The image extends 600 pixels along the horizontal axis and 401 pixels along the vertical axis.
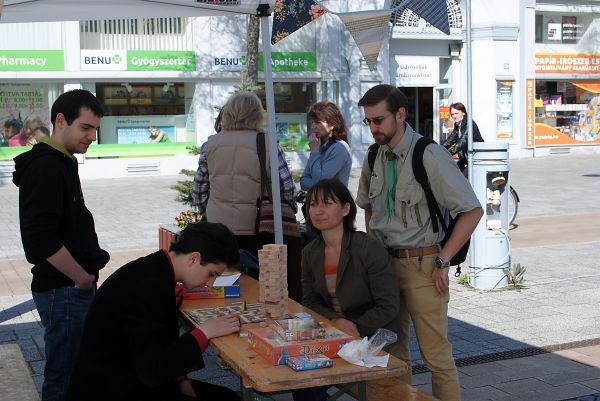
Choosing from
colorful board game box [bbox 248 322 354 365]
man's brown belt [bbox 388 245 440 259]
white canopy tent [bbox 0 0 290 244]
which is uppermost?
white canopy tent [bbox 0 0 290 244]

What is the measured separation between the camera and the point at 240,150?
5.45 meters

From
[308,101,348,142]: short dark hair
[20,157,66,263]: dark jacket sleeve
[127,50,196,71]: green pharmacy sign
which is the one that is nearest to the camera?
[20,157,66,263]: dark jacket sleeve

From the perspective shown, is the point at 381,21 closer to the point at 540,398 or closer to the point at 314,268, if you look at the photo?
the point at 314,268

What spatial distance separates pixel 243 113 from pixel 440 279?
192 centimetres

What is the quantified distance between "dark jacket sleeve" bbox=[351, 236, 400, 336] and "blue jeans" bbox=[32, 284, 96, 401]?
132 cm

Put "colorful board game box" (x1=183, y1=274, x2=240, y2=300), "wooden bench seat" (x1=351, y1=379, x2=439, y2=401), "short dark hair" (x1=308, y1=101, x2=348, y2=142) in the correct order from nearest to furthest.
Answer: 1. "wooden bench seat" (x1=351, y1=379, x2=439, y2=401)
2. "colorful board game box" (x1=183, y1=274, x2=240, y2=300)
3. "short dark hair" (x1=308, y1=101, x2=348, y2=142)

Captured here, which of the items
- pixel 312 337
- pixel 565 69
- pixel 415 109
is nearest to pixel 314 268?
pixel 312 337

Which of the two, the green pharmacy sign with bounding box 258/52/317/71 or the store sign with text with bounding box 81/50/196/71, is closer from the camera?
the store sign with text with bounding box 81/50/196/71

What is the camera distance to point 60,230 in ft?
13.0

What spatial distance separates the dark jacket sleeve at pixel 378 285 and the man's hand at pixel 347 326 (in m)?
0.08

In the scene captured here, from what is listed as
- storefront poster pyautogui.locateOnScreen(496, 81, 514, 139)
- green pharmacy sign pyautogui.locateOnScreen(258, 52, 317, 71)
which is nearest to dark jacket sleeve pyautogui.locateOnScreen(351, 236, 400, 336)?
green pharmacy sign pyautogui.locateOnScreen(258, 52, 317, 71)

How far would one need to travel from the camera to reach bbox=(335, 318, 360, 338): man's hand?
3.94 meters

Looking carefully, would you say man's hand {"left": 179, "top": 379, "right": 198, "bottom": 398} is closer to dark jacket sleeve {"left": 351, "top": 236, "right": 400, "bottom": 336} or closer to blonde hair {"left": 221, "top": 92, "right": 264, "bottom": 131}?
dark jacket sleeve {"left": 351, "top": 236, "right": 400, "bottom": 336}

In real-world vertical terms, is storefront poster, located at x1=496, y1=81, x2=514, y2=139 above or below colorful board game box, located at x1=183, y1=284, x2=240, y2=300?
above
